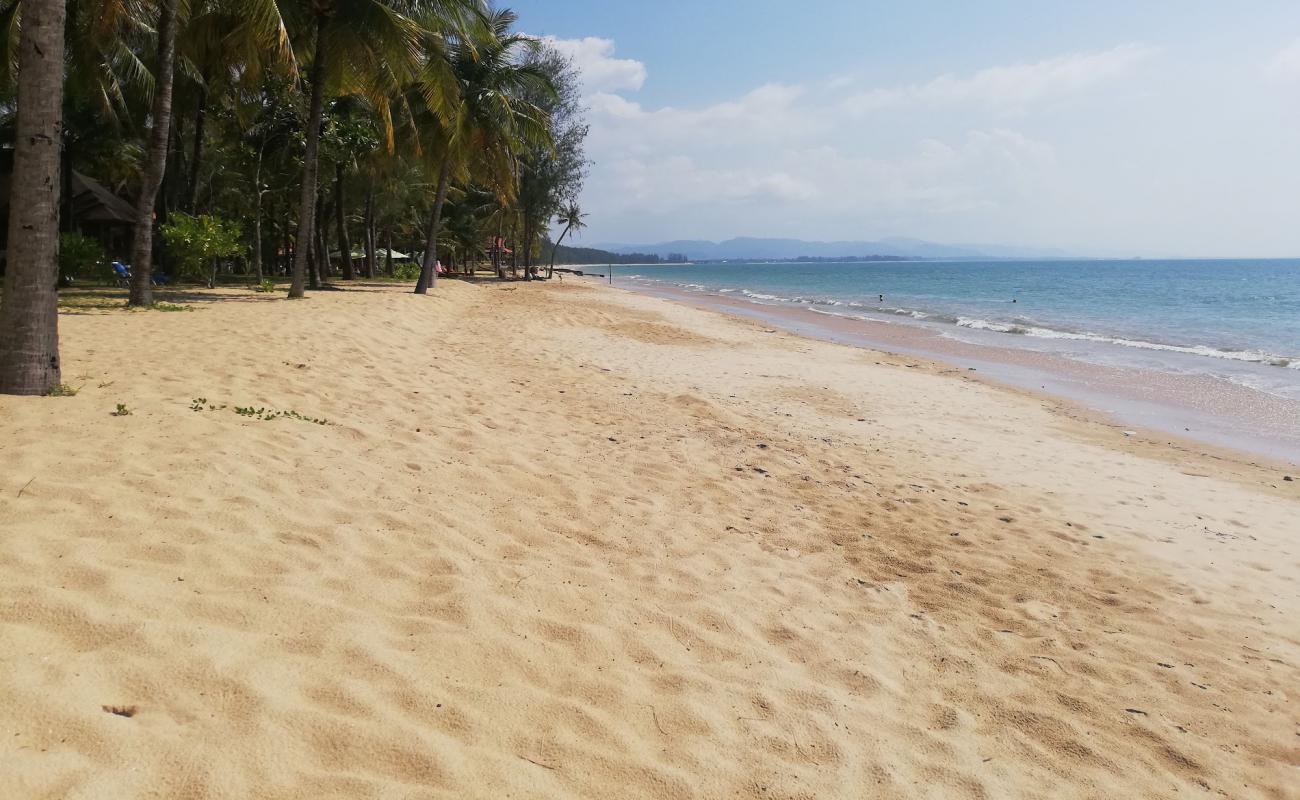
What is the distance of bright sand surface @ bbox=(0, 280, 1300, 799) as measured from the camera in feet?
7.39

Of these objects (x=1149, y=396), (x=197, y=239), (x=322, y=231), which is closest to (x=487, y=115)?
(x=322, y=231)

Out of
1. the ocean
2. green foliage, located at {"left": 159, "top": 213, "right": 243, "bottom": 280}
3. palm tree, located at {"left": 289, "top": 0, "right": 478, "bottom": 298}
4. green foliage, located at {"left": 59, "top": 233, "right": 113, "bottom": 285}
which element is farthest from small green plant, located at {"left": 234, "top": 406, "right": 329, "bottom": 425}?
green foliage, located at {"left": 59, "top": 233, "right": 113, "bottom": 285}

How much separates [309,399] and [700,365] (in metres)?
7.23

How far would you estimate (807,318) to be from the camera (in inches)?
1124

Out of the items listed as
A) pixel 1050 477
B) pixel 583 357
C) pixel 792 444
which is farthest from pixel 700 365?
pixel 1050 477

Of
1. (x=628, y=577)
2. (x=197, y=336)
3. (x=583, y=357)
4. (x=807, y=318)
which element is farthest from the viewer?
(x=807, y=318)

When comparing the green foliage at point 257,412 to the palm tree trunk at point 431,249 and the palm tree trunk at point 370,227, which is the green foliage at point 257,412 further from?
the palm tree trunk at point 370,227

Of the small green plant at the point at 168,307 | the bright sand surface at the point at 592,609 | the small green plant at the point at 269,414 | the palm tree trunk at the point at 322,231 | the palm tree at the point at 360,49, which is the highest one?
the palm tree at the point at 360,49

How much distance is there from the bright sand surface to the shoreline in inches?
107

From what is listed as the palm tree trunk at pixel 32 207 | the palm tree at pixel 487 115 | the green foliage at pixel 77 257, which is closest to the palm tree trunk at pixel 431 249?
the palm tree at pixel 487 115

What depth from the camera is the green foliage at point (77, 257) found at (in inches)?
615

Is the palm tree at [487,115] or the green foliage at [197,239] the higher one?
the palm tree at [487,115]

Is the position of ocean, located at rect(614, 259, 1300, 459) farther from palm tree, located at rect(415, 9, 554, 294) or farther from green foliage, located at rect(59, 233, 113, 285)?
green foliage, located at rect(59, 233, 113, 285)

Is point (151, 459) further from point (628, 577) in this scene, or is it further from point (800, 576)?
point (800, 576)
